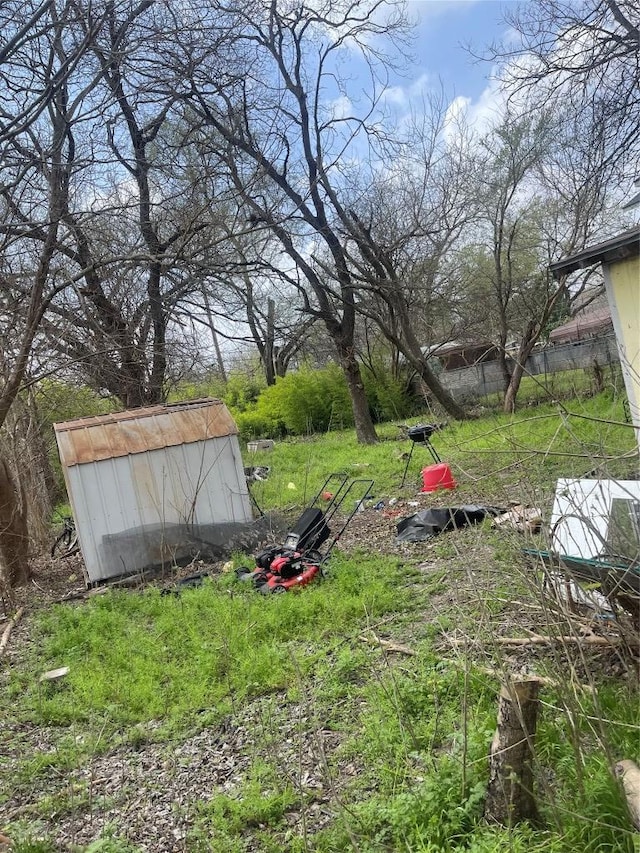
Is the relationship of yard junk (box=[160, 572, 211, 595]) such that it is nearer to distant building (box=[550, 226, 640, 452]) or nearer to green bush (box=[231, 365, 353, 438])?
distant building (box=[550, 226, 640, 452])

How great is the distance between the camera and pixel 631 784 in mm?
2500

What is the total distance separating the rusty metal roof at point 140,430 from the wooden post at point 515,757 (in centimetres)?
693

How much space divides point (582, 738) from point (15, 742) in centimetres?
368

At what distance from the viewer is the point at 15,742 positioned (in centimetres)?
453

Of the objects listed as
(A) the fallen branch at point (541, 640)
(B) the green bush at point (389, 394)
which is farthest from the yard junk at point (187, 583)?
(B) the green bush at point (389, 394)

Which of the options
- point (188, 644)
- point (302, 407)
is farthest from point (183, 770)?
point (302, 407)

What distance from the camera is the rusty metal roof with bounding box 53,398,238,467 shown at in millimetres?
8680

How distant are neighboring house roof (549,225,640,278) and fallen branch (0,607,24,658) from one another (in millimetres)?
6934

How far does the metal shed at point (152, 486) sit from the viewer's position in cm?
853

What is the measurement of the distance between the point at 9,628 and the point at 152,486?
103 inches

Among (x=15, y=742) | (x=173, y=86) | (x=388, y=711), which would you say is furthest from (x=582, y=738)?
(x=173, y=86)

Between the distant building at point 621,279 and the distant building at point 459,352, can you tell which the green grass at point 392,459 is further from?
the distant building at point 459,352

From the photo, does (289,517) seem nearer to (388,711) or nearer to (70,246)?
(70,246)

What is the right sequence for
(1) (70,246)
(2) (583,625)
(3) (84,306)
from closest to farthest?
(2) (583,625), (3) (84,306), (1) (70,246)
